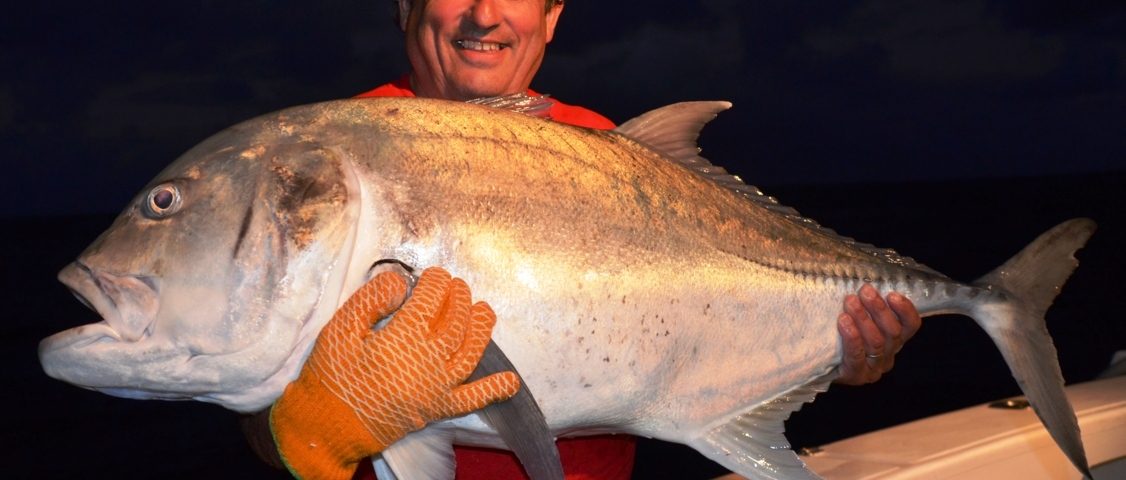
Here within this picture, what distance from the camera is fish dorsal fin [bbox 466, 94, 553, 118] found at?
101 inches

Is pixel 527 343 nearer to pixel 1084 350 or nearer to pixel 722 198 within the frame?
pixel 722 198

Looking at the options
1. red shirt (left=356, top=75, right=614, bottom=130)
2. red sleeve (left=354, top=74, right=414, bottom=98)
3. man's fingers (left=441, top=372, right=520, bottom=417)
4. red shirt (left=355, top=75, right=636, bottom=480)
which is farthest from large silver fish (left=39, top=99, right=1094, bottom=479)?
red sleeve (left=354, top=74, right=414, bottom=98)

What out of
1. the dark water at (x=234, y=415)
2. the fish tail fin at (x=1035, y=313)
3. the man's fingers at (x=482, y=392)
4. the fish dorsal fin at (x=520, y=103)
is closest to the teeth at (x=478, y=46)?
the fish dorsal fin at (x=520, y=103)

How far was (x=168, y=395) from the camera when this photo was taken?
2.15 metres

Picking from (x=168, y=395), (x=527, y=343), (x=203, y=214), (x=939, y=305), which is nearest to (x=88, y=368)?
(x=168, y=395)

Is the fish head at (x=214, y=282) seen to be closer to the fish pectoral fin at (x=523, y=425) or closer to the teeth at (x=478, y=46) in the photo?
the fish pectoral fin at (x=523, y=425)

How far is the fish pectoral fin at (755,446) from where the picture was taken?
8.81 feet

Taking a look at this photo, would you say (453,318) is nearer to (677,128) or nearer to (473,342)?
(473,342)

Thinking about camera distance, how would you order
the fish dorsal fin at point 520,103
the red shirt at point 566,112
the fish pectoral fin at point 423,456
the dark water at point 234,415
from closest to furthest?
1. the fish pectoral fin at point 423,456
2. the fish dorsal fin at point 520,103
3. the red shirt at point 566,112
4. the dark water at point 234,415

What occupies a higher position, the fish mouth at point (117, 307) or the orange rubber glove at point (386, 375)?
the fish mouth at point (117, 307)

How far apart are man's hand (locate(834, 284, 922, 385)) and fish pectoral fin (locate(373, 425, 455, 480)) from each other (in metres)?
1.31

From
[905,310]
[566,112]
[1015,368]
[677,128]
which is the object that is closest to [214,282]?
[677,128]

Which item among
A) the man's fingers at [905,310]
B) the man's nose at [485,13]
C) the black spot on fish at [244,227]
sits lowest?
the man's fingers at [905,310]

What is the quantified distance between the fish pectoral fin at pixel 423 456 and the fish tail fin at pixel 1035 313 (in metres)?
1.79
